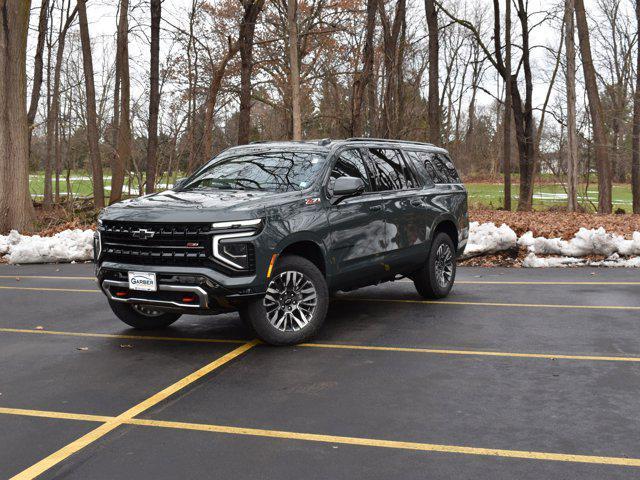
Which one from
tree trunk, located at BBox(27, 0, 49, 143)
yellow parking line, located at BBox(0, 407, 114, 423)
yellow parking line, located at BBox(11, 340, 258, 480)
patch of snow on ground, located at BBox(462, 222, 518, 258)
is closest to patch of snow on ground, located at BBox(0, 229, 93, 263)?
patch of snow on ground, located at BBox(462, 222, 518, 258)

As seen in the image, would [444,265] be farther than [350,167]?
Yes

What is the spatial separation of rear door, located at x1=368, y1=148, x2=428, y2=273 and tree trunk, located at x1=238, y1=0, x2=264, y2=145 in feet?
44.5

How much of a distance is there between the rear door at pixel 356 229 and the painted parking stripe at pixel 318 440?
117 inches

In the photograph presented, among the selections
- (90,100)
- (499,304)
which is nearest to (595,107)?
(90,100)

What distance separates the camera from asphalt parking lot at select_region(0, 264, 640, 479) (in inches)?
Answer: 159

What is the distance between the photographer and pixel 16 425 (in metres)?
4.70

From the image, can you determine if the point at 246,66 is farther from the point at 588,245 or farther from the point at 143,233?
the point at 143,233

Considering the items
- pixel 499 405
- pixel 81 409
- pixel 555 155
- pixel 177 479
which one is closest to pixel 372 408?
pixel 499 405

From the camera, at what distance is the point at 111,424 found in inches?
184

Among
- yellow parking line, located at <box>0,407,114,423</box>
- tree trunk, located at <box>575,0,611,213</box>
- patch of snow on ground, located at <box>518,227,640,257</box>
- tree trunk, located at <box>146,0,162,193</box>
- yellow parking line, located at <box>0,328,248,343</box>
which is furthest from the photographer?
tree trunk, located at <box>575,0,611,213</box>

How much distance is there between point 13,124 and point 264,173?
13.5 metres

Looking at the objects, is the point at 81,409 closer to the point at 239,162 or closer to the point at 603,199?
Result: the point at 239,162

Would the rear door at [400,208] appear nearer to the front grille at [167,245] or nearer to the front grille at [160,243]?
the front grille at [167,245]

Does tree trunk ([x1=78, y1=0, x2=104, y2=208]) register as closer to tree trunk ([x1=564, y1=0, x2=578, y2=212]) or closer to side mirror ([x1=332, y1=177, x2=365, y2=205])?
tree trunk ([x1=564, y1=0, x2=578, y2=212])
